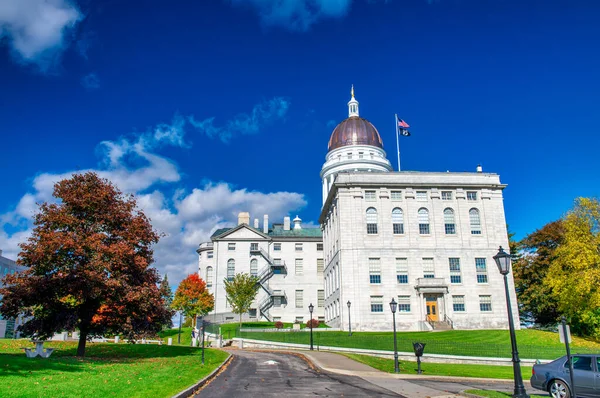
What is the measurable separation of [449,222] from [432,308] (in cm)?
1052

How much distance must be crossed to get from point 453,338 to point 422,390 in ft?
91.4

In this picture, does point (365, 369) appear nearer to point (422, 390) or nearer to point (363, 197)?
point (422, 390)

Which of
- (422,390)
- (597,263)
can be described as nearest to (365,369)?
(422,390)

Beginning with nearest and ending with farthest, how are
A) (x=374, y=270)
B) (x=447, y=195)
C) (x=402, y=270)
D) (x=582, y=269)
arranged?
(x=582, y=269)
(x=374, y=270)
(x=402, y=270)
(x=447, y=195)

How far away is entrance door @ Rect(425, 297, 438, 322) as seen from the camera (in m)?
53.9

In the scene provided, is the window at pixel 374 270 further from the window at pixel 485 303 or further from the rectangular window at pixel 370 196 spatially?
the window at pixel 485 303

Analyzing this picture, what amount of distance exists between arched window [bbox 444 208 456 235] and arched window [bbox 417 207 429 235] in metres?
2.27

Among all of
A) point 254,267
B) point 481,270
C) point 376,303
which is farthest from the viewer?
point 254,267

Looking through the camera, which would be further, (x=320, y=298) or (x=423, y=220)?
(x=320, y=298)

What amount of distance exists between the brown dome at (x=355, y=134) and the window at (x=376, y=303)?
37.6m

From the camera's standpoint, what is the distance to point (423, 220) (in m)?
57.6

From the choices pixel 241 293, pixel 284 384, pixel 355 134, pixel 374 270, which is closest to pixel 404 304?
pixel 374 270

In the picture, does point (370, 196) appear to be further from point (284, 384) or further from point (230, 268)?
point (284, 384)

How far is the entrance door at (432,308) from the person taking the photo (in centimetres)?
5388
